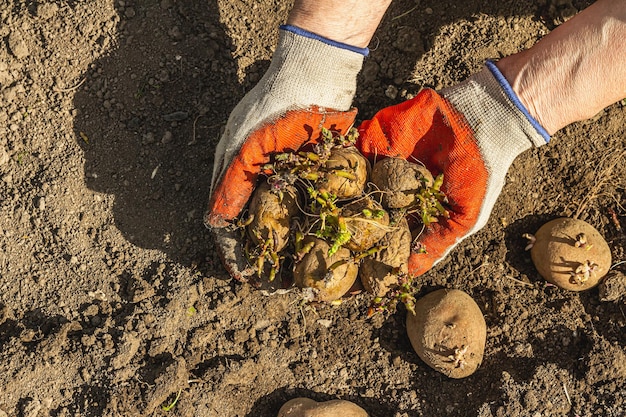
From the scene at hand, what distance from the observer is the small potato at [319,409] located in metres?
2.63

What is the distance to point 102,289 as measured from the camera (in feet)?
9.27

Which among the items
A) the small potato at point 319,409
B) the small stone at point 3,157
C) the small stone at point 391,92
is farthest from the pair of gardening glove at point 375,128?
the small stone at point 3,157

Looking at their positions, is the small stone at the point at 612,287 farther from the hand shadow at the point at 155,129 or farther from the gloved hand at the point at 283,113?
the hand shadow at the point at 155,129

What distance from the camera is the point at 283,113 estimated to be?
2496 mm

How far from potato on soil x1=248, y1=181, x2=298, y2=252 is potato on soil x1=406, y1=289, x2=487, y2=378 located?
767 mm

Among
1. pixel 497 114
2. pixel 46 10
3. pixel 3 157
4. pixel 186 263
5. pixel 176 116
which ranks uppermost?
pixel 497 114

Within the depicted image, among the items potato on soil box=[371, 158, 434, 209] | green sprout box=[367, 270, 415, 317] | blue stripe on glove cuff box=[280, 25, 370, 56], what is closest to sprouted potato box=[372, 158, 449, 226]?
potato on soil box=[371, 158, 434, 209]

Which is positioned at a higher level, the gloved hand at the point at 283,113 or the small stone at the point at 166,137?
the gloved hand at the point at 283,113

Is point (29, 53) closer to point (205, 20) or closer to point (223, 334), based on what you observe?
point (205, 20)

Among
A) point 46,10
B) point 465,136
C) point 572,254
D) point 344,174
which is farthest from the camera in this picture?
point 46,10

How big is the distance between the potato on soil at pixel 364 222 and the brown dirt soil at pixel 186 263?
570mm

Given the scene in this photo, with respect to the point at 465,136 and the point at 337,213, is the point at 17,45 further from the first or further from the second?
the point at 465,136

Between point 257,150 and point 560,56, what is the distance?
1293 millimetres

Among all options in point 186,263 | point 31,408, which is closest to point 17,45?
point 186,263
